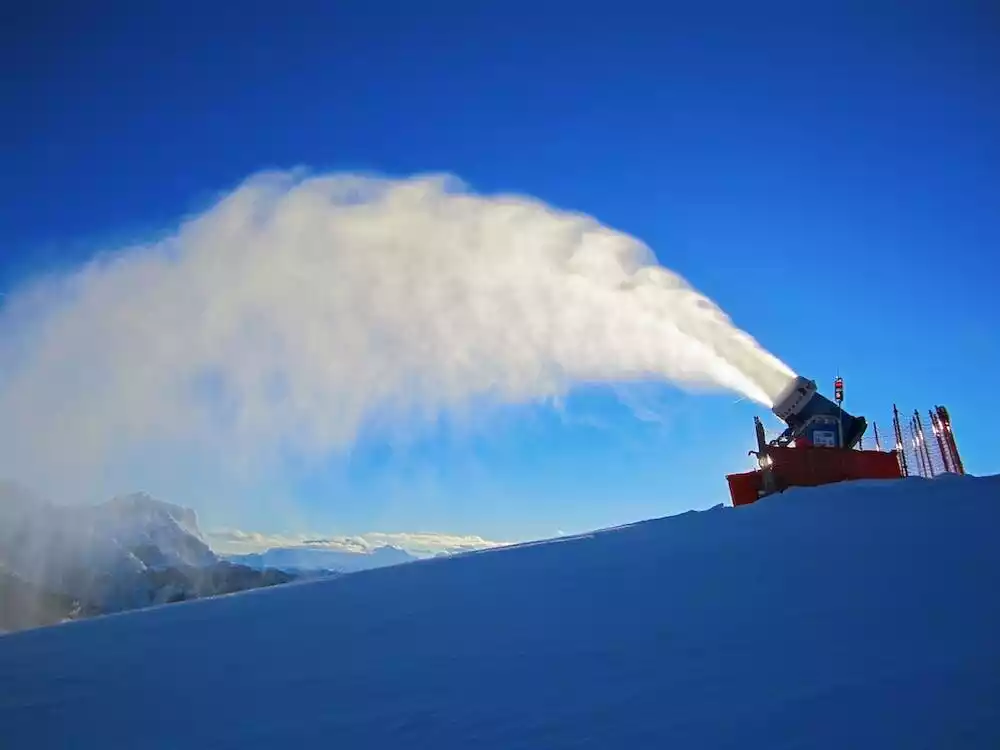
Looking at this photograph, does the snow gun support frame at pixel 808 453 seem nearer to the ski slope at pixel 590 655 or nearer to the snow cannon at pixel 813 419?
the snow cannon at pixel 813 419

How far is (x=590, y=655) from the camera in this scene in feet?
21.4

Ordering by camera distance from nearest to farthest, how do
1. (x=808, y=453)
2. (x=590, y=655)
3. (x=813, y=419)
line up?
(x=590, y=655) → (x=808, y=453) → (x=813, y=419)

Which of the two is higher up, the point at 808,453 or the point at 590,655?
the point at 808,453

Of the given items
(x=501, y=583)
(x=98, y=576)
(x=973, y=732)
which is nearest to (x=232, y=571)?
(x=98, y=576)

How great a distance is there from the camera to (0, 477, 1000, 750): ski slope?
15.9ft

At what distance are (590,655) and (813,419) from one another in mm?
15806

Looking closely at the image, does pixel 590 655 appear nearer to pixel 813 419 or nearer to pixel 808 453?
pixel 808 453

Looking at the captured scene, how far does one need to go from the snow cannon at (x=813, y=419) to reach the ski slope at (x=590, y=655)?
8.18m

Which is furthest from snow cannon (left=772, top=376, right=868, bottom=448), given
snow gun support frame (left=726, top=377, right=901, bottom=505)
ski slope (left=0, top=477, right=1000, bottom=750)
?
ski slope (left=0, top=477, right=1000, bottom=750)

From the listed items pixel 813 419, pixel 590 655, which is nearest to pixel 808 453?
pixel 813 419

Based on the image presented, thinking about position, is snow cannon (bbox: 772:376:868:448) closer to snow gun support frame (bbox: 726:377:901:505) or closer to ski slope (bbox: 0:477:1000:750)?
snow gun support frame (bbox: 726:377:901:505)

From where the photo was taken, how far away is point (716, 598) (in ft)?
26.1

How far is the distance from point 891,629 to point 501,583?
17.6ft

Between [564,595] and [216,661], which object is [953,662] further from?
[216,661]
